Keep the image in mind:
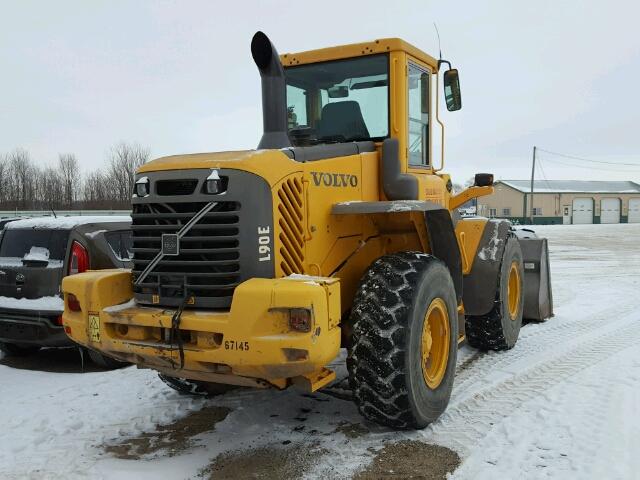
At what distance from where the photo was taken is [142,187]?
157 inches

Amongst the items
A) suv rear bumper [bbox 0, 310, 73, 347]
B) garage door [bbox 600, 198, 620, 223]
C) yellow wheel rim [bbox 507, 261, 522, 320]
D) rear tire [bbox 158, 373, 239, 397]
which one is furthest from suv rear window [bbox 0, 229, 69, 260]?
garage door [bbox 600, 198, 620, 223]

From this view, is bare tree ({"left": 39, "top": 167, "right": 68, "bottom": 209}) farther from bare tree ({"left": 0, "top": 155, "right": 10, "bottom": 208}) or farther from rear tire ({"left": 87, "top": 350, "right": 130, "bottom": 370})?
rear tire ({"left": 87, "top": 350, "right": 130, "bottom": 370})

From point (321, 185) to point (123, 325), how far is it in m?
1.65

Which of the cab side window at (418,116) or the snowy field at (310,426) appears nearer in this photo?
the snowy field at (310,426)

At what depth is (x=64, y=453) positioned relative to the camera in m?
4.09

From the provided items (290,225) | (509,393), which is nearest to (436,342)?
(509,393)

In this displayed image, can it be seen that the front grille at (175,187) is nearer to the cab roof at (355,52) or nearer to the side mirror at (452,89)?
the cab roof at (355,52)

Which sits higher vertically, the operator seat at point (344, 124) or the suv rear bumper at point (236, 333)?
the operator seat at point (344, 124)

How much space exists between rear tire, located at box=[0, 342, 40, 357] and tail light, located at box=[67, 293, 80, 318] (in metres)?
3.09

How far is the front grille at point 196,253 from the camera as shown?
12.0 feet

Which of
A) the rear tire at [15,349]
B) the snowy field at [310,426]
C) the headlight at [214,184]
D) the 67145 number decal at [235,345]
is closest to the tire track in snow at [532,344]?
the snowy field at [310,426]

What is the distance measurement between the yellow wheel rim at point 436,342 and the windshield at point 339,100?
1500 millimetres

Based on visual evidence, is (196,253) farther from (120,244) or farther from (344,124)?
(120,244)

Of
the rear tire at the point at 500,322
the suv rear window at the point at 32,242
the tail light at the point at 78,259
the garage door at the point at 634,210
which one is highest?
the suv rear window at the point at 32,242
